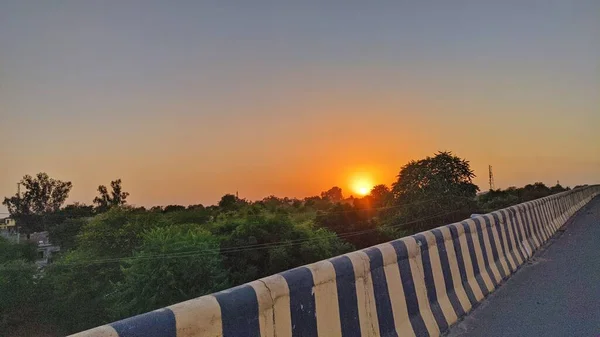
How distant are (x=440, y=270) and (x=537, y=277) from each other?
3.91 metres

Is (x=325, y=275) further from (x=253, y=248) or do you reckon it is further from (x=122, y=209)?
(x=122, y=209)

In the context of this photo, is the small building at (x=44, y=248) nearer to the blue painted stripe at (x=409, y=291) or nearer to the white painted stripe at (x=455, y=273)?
the white painted stripe at (x=455, y=273)

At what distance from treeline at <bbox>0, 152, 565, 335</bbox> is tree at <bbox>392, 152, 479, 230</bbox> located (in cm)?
13

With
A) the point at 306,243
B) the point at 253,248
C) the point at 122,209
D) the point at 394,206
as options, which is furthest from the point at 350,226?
the point at 122,209

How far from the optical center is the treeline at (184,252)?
44.3 metres

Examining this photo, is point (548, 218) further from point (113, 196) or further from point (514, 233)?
point (113, 196)

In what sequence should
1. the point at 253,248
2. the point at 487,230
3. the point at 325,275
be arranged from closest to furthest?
the point at 325,275 → the point at 487,230 → the point at 253,248

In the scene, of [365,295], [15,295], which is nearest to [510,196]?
[15,295]

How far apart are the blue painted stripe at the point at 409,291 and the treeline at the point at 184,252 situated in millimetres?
38162

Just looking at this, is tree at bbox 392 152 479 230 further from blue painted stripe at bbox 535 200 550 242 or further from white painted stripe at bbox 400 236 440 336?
white painted stripe at bbox 400 236 440 336

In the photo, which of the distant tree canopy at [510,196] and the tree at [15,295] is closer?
the tree at [15,295]

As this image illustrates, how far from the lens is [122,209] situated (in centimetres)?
7500

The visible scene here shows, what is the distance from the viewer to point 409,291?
5.09 meters

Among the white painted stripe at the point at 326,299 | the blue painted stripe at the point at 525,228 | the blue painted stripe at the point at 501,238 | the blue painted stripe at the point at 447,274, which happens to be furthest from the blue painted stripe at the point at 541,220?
the white painted stripe at the point at 326,299
